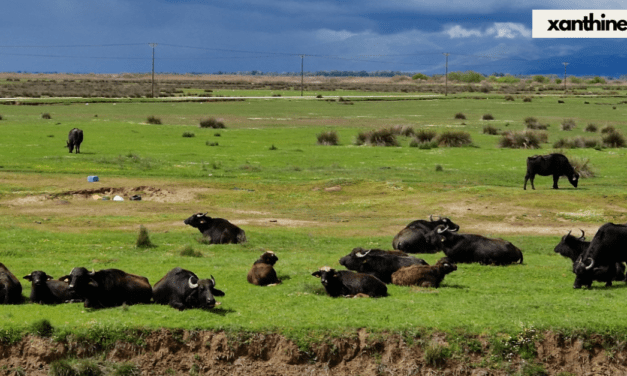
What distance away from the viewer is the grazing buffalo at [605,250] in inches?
654

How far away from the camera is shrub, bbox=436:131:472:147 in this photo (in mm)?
54094

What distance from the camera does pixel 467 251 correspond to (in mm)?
19625

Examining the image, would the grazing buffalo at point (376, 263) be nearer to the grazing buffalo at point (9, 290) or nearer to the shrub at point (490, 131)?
the grazing buffalo at point (9, 290)

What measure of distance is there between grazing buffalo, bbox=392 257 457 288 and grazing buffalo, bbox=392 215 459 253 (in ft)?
13.0

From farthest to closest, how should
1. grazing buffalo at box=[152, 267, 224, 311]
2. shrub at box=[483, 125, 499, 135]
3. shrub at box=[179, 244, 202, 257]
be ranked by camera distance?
1. shrub at box=[483, 125, 499, 135]
2. shrub at box=[179, 244, 202, 257]
3. grazing buffalo at box=[152, 267, 224, 311]

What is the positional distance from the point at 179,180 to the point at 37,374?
76.0ft

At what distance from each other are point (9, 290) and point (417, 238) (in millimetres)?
10800

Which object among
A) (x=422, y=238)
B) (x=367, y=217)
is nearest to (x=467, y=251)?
(x=422, y=238)

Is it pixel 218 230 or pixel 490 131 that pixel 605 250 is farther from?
pixel 490 131

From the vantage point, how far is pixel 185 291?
14953 millimetres

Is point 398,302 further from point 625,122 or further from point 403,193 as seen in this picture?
point 625,122

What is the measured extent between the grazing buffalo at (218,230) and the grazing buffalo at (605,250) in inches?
385

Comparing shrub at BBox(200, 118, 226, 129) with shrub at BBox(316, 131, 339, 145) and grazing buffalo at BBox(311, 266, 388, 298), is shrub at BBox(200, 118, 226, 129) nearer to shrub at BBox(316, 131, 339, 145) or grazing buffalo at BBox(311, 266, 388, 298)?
shrub at BBox(316, 131, 339, 145)

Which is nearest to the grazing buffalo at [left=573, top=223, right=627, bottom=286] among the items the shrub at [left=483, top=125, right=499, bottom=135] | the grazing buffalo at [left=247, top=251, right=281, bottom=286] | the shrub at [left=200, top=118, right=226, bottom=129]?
the grazing buffalo at [left=247, top=251, right=281, bottom=286]
